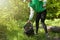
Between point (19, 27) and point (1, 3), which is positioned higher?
point (1, 3)

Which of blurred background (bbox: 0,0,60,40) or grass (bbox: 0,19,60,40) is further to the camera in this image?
blurred background (bbox: 0,0,60,40)

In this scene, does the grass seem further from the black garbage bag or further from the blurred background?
the black garbage bag

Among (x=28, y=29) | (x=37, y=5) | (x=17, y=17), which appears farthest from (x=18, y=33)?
(x=17, y=17)

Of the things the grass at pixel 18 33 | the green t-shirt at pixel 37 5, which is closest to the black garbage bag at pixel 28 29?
the grass at pixel 18 33

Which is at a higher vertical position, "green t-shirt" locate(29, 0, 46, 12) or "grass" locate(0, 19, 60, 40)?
"green t-shirt" locate(29, 0, 46, 12)

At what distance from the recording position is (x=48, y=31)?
30.7 ft

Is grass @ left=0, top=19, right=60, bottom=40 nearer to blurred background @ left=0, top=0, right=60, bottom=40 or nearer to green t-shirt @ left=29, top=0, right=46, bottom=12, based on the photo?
blurred background @ left=0, top=0, right=60, bottom=40

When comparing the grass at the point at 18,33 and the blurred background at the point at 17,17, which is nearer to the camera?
the grass at the point at 18,33

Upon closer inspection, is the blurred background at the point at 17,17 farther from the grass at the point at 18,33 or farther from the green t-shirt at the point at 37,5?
the green t-shirt at the point at 37,5

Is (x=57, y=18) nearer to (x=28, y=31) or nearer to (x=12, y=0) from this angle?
(x=12, y=0)

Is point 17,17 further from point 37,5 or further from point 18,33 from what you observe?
point 37,5

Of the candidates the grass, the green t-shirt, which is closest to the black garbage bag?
the grass

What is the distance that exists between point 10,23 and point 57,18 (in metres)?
2.47

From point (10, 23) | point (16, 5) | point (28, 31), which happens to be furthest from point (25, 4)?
point (28, 31)
